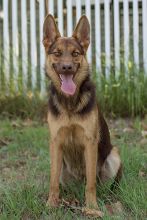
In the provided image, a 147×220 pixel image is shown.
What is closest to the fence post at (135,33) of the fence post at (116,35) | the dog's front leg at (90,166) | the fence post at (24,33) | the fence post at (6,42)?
the fence post at (116,35)

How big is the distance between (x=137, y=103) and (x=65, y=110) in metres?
3.48

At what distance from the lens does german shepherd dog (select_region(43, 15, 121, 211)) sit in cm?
428

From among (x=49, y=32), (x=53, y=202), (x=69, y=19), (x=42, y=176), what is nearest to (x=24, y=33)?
(x=69, y=19)

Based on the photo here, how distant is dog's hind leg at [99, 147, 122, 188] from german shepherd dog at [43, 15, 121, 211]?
0.19 meters

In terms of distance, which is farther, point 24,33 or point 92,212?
point 24,33

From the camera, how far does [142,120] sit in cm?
760

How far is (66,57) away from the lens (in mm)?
4223

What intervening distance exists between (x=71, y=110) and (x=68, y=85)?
22cm

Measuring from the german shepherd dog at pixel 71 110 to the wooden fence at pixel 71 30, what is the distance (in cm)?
353

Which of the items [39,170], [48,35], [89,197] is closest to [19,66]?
[39,170]

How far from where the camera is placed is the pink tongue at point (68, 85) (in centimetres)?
427

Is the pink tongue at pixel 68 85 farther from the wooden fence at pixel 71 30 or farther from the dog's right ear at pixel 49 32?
the wooden fence at pixel 71 30

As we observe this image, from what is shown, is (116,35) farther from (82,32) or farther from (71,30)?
(82,32)

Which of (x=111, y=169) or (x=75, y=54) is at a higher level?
(x=75, y=54)
